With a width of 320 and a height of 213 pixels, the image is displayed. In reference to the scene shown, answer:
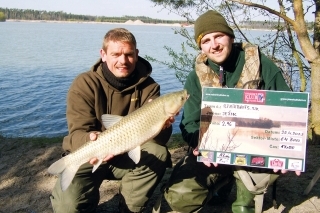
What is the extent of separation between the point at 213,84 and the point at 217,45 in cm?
43

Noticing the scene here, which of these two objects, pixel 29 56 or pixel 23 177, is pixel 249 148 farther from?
pixel 29 56

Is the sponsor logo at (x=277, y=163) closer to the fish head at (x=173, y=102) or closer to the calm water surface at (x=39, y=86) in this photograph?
the fish head at (x=173, y=102)

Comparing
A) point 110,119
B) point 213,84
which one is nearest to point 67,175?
point 110,119

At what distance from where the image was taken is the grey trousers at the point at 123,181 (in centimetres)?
373

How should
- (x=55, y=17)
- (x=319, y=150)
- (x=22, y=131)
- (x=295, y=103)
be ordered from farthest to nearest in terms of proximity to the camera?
1. (x=55, y=17)
2. (x=22, y=131)
3. (x=319, y=150)
4. (x=295, y=103)

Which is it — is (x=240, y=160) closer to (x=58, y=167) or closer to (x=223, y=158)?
(x=223, y=158)

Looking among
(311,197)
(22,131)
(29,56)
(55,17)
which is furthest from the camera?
(55,17)

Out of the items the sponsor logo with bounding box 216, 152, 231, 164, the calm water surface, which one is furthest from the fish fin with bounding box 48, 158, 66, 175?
the calm water surface

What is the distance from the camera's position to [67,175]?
3.49 m

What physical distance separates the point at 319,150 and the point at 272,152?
2751mm

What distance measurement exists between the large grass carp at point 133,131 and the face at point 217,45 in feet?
2.49

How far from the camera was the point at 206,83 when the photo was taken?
4078 mm

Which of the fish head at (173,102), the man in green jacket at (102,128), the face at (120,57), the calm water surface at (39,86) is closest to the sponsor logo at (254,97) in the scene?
the fish head at (173,102)

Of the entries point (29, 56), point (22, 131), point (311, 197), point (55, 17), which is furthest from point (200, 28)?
point (55, 17)
